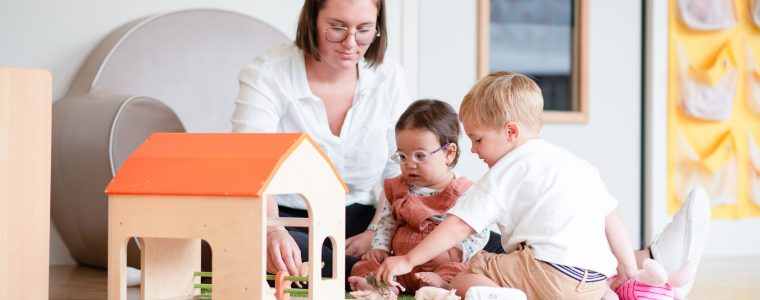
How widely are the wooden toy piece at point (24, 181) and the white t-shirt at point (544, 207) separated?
68cm

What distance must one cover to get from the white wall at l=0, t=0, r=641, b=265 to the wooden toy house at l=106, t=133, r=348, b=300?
3.54ft

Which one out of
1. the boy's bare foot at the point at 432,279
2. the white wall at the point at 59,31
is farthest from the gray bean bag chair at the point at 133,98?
the boy's bare foot at the point at 432,279

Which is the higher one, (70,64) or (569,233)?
(70,64)

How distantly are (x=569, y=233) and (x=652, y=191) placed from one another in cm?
151

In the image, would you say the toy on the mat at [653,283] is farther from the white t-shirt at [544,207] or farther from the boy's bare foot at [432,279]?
the boy's bare foot at [432,279]

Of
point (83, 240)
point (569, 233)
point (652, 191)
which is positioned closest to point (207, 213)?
point (569, 233)

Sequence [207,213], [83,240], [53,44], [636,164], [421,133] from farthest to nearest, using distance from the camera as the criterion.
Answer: [636,164]
[53,44]
[83,240]
[421,133]
[207,213]

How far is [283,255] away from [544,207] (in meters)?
0.47

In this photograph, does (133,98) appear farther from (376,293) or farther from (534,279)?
(534,279)

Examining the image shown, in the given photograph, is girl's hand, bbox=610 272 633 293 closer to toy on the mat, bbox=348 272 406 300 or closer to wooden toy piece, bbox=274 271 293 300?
toy on the mat, bbox=348 272 406 300

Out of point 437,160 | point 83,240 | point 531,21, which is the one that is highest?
point 531,21

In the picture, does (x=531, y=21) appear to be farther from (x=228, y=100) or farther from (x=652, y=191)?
(x=228, y=100)

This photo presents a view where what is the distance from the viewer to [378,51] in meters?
1.47

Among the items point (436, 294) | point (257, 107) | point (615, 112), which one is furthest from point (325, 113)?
point (615, 112)
